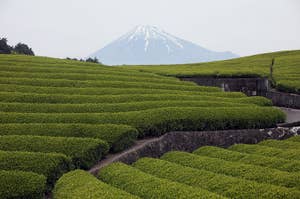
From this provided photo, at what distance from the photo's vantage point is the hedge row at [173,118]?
15.5 metres

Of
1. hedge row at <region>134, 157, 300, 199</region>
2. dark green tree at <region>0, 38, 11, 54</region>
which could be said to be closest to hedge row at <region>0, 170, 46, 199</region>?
hedge row at <region>134, 157, 300, 199</region>

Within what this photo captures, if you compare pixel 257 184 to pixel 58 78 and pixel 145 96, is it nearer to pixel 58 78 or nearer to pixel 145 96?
pixel 145 96

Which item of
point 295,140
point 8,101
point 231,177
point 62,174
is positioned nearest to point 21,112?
point 8,101

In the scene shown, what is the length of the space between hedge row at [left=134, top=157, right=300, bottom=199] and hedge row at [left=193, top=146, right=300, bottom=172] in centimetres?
174

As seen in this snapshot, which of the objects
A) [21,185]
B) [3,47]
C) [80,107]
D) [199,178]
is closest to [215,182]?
[199,178]

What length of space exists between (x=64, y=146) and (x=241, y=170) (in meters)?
5.71

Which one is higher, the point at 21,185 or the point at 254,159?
the point at 254,159

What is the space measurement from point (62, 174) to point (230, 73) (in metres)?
19.9

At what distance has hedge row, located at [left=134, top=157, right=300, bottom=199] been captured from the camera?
8648mm

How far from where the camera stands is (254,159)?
38.5ft

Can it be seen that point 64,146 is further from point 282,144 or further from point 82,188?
point 282,144

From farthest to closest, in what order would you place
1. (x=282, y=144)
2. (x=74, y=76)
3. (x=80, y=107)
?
(x=74, y=76) < (x=80, y=107) < (x=282, y=144)

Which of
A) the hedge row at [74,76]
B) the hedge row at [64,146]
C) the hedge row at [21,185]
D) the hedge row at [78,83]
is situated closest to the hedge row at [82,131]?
the hedge row at [64,146]

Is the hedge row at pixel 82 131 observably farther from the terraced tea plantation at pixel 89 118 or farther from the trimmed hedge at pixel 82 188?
the trimmed hedge at pixel 82 188
